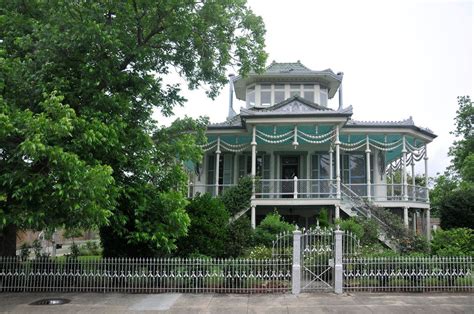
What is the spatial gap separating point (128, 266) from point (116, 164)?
302cm

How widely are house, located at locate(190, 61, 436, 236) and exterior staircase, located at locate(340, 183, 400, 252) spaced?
0.20ft

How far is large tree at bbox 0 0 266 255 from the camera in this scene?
9.22m

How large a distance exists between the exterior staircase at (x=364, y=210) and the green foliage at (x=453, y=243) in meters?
1.53

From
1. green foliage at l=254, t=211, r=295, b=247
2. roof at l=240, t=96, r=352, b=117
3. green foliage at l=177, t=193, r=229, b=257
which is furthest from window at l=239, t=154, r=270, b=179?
green foliage at l=177, t=193, r=229, b=257

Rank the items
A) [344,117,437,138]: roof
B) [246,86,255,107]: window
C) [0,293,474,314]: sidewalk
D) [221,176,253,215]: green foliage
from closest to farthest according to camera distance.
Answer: [0,293,474,314]: sidewalk, [221,176,253,215]: green foliage, [344,117,437,138]: roof, [246,86,255,107]: window

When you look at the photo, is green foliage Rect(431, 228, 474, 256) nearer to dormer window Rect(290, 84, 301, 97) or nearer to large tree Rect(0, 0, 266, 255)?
large tree Rect(0, 0, 266, 255)

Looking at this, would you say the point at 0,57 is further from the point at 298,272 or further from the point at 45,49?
the point at 298,272

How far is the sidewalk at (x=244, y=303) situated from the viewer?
1002 cm

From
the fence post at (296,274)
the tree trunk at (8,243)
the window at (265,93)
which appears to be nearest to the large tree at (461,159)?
the window at (265,93)

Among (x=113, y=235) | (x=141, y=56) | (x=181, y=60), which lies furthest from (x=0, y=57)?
(x=113, y=235)

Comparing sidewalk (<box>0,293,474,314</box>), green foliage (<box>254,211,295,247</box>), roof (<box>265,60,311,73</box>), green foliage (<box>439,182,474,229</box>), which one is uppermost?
roof (<box>265,60,311,73</box>)

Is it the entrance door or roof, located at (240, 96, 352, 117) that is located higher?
roof, located at (240, 96, 352, 117)

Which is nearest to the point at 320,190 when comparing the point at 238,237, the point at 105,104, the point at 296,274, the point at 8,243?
the point at 238,237

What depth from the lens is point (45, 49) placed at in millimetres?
10492
